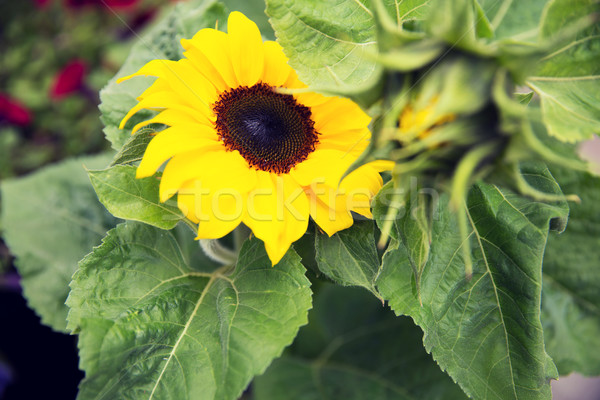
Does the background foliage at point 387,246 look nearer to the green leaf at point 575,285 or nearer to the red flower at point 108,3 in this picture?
the green leaf at point 575,285

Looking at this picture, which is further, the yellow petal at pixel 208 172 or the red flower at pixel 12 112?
the red flower at pixel 12 112

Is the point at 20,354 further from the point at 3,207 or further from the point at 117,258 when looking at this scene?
the point at 117,258

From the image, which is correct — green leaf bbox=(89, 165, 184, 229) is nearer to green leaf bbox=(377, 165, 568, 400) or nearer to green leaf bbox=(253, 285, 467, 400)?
green leaf bbox=(377, 165, 568, 400)

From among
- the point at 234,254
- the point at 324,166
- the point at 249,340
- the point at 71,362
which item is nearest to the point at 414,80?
the point at 324,166

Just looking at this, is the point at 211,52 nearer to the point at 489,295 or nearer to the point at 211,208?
the point at 211,208

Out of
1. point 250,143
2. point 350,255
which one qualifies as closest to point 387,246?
point 350,255

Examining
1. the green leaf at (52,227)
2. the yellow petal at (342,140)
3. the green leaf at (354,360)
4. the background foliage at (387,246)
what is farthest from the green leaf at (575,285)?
the green leaf at (52,227)
